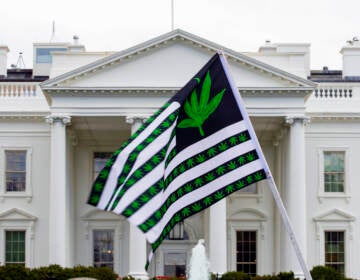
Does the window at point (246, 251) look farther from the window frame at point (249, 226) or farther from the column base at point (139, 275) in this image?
the column base at point (139, 275)

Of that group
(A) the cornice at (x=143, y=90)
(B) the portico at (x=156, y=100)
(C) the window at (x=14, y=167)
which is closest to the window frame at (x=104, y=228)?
(C) the window at (x=14, y=167)

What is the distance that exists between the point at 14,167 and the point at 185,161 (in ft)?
101

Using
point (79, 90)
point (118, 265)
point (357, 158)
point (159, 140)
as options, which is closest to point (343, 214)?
point (357, 158)

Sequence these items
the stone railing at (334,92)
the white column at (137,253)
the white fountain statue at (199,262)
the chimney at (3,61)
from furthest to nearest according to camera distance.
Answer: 1. the chimney at (3,61)
2. the stone railing at (334,92)
3. the white column at (137,253)
4. the white fountain statue at (199,262)

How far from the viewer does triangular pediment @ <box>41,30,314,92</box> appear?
39.2 meters

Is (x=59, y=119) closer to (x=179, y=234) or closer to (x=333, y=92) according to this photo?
(x=179, y=234)

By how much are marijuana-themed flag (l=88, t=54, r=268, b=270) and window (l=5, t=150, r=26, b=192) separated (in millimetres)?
30242

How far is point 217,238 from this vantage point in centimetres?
3938

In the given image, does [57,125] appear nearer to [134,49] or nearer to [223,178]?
[134,49]

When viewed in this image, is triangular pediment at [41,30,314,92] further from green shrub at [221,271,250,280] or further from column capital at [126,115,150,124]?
green shrub at [221,271,250,280]

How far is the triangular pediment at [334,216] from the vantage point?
4369cm

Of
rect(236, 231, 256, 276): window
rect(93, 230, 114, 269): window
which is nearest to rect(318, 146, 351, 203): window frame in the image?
rect(236, 231, 256, 276): window

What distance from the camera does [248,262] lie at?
145ft

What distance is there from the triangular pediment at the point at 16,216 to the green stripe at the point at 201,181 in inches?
1199
